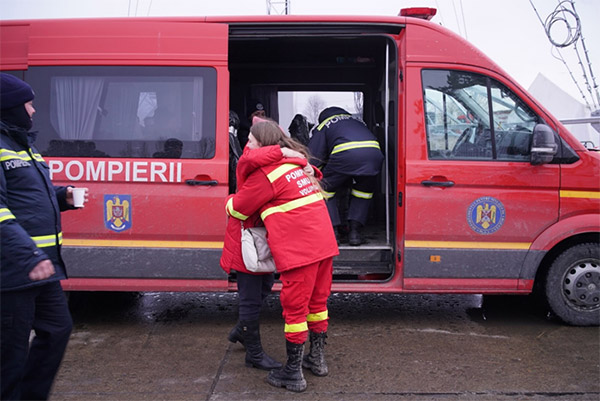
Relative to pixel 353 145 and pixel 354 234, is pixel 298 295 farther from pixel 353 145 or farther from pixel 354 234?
pixel 353 145

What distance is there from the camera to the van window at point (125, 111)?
486 cm

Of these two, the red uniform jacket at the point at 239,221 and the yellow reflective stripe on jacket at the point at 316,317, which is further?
the yellow reflective stripe on jacket at the point at 316,317

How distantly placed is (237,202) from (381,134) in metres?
3.03

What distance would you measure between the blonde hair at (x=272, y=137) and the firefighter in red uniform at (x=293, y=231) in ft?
0.05

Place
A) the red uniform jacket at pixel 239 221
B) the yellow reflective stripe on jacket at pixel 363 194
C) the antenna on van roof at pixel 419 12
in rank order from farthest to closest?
the yellow reflective stripe on jacket at pixel 363 194
the antenna on van roof at pixel 419 12
the red uniform jacket at pixel 239 221

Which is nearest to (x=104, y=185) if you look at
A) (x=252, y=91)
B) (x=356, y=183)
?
(x=356, y=183)

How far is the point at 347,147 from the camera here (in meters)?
5.63

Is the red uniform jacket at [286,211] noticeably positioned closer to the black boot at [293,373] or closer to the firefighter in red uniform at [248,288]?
the firefighter in red uniform at [248,288]

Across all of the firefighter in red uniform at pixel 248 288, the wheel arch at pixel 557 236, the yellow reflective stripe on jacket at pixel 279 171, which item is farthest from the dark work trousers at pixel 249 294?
the wheel arch at pixel 557 236

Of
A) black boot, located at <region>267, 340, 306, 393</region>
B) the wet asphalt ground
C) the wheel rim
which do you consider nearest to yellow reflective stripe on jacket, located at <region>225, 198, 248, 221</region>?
black boot, located at <region>267, 340, 306, 393</region>

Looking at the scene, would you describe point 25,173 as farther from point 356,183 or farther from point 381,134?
point 381,134

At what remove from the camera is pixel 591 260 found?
16.1 feet

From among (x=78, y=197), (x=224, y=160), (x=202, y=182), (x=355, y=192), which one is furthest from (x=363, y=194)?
(x=78, y=197)

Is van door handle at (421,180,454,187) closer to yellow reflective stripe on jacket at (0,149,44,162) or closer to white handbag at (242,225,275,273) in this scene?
white handbag at (242,225,275,273)
